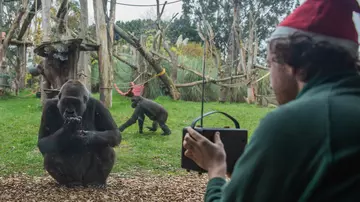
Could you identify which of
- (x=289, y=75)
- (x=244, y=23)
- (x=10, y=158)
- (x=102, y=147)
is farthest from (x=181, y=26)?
(x=289, y=75)

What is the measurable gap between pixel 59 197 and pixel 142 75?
3.58 meters

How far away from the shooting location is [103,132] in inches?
106

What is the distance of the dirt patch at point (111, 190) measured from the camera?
2.63m

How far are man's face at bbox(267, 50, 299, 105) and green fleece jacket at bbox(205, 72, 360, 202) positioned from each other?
9cm

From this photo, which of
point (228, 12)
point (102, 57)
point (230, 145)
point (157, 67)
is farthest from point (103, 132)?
point (228, 12)

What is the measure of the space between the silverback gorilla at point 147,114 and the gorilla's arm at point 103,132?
6.37 feet

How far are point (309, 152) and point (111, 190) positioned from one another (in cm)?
237

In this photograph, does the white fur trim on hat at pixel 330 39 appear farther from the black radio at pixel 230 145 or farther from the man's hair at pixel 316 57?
the black radio at pixel 230 145

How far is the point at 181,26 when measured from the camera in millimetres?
7789

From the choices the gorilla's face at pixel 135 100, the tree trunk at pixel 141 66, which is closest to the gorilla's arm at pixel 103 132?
the gorilla's face at pixel 135 100

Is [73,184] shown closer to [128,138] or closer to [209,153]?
[128,138]

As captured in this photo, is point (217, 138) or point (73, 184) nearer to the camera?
point (217, 138)

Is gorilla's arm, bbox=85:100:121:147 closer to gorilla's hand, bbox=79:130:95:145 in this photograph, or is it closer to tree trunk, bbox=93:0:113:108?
A: gorilla's hand, bbox=79:130:95:145

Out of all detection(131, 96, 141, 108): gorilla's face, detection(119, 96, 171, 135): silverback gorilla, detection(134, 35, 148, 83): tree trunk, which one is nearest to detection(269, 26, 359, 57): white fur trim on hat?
detection(119, 96, 171, 135): silverback gorilla
